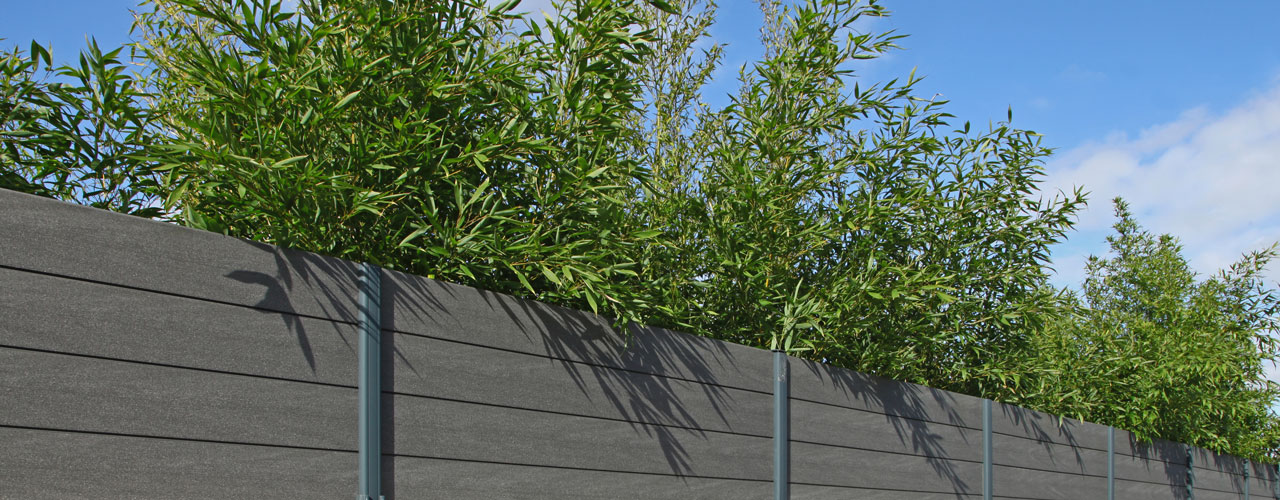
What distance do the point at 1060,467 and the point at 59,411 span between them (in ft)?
17.8

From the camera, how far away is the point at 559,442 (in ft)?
9.08

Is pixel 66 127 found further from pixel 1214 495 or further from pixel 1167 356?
pixel 1214 495

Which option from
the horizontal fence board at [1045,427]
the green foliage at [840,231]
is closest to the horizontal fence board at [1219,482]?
the horizontal fence board at [1045,427]

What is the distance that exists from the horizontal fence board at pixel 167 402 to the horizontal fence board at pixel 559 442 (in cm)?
20

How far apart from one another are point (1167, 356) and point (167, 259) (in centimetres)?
686

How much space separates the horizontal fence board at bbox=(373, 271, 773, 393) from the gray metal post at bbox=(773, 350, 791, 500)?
0.20 feet

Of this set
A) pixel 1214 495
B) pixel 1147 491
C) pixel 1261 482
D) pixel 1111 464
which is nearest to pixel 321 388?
pixel 1111 464

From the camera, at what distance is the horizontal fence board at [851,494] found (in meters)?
3.79

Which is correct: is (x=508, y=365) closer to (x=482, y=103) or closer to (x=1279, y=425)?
(x=482, y=103)

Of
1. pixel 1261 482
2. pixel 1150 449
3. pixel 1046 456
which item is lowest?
pixel 1261 482

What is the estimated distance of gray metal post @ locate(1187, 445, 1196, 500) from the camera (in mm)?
7543

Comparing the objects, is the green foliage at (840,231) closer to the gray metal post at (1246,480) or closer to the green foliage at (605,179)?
the green foliage at (605,179)

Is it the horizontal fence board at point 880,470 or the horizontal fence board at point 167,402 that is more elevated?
the horizontal fence board at point 167,402

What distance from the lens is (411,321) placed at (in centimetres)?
243
